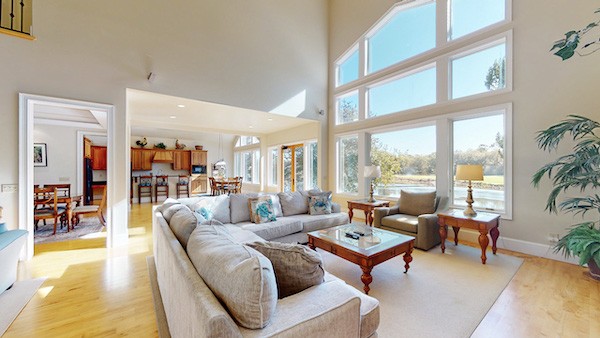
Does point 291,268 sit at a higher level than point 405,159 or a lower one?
lower

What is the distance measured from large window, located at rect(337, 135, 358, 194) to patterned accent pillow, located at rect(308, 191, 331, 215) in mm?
2198

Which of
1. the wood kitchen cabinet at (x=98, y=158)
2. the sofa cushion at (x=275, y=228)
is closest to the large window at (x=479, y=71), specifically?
the sofa cushion at (x=275, y=228)

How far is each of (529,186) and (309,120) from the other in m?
4.58

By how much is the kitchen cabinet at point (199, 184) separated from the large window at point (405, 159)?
25.0 ft

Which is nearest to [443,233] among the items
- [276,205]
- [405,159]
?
[405,159]

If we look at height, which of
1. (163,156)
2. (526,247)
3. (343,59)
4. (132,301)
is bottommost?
(132,301)

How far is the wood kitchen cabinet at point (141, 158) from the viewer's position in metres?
8.81

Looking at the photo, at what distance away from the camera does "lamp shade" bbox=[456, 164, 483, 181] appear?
317 centimetres

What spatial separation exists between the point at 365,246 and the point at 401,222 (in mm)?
1572

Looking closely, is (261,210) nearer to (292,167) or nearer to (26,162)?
(26,162)

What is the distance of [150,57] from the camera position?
4.05 meters

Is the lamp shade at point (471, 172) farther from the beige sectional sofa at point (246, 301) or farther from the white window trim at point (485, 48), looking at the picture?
the beige sectional sofa at point (246, 301)

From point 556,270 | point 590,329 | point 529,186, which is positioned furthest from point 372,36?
point 590,329

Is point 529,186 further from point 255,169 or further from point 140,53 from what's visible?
point 255,169
